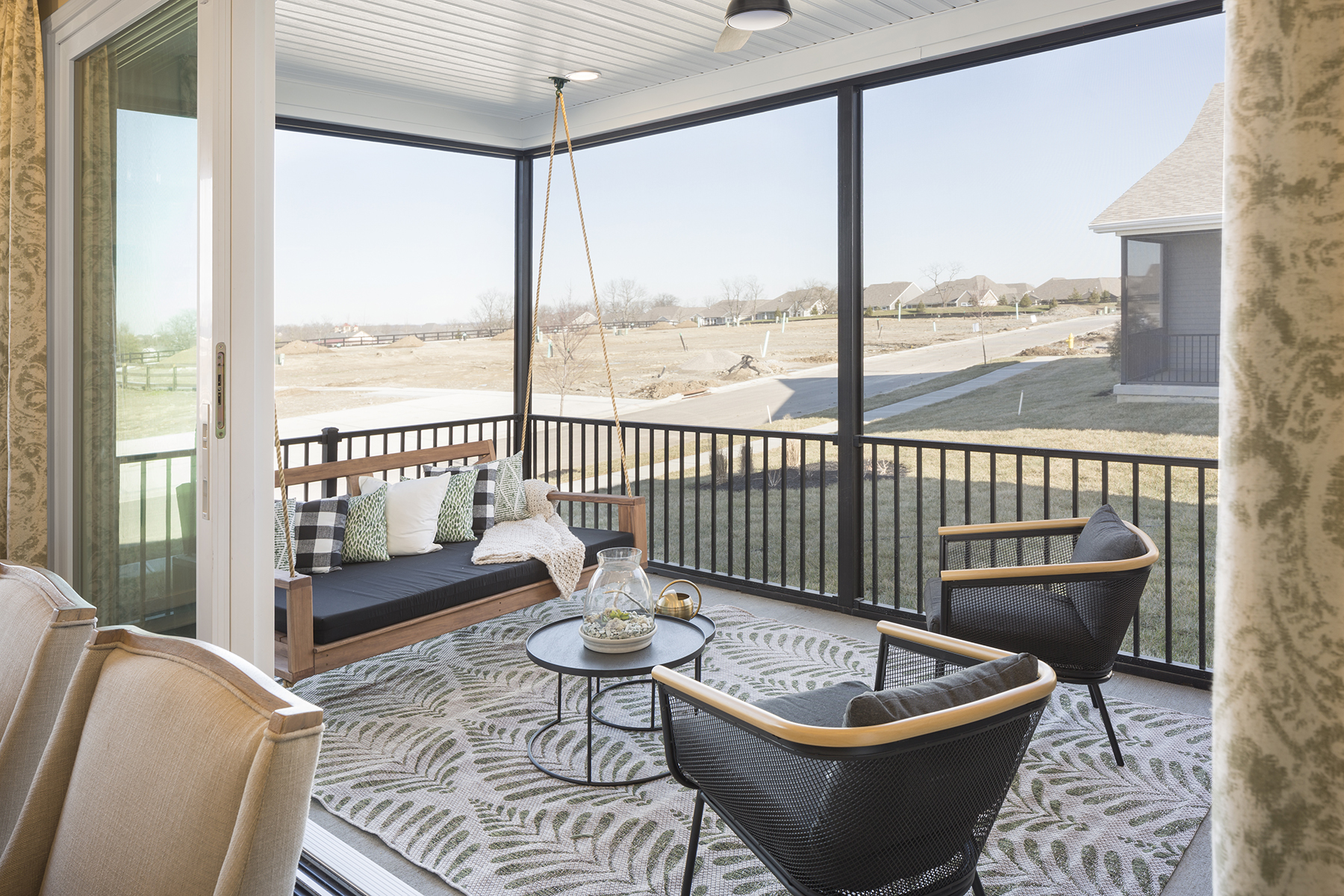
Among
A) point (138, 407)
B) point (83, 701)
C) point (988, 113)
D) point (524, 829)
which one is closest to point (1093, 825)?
point (524, 829)

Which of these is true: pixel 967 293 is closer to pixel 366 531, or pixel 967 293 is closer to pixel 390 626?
pixel 366 531

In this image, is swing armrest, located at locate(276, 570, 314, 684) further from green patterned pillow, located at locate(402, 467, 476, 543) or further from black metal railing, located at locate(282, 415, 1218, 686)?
black metal railing, located at locate(282, 415, 1218, 686)

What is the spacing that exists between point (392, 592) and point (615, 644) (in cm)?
115

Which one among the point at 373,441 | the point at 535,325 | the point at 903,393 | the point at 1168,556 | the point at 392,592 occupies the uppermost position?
the point at 535,325

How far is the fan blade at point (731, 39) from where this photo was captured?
3021 millimetres

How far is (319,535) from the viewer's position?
3723mm

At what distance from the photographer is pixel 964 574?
273 centimetres

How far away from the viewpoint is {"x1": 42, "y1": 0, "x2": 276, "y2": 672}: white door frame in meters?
2.00

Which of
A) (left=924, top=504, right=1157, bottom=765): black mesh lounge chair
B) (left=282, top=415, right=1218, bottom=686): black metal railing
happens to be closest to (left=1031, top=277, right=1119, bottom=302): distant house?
(left=282, top=415, right=1218, bottom=686): black metal railing

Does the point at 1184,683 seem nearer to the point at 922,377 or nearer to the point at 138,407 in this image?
the point at 922,377

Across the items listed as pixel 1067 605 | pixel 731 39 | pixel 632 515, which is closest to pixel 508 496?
pixel 632 515

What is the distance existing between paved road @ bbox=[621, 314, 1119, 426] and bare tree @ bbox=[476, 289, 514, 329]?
1.49 m

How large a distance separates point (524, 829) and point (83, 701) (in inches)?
54.1

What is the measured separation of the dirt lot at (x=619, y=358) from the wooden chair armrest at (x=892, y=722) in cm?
423
